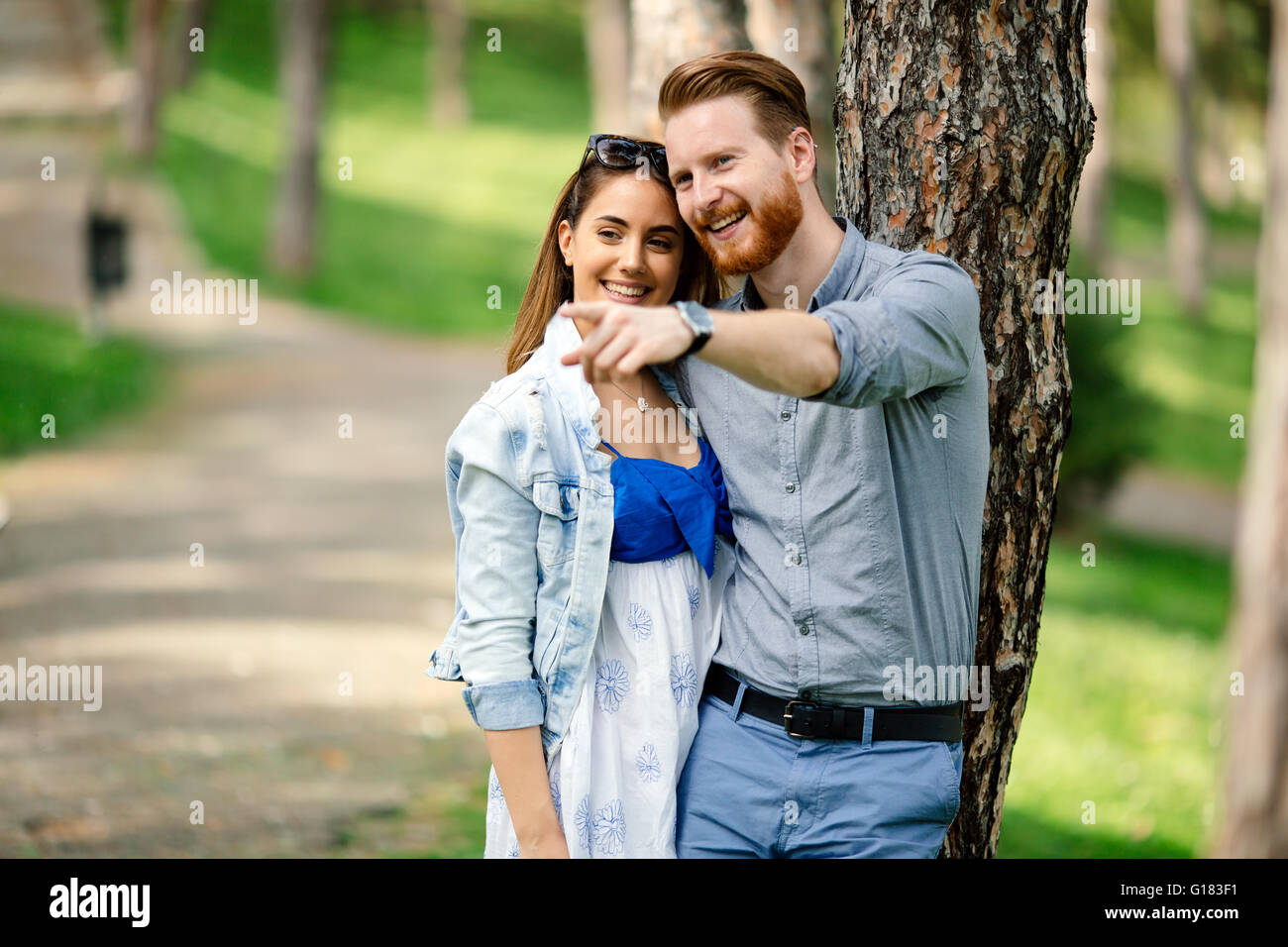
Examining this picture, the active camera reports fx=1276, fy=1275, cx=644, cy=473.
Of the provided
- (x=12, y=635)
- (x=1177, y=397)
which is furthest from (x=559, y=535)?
(x=1177, y=397)

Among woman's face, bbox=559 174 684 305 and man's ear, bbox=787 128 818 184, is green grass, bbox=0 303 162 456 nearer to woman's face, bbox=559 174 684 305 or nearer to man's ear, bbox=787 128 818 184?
woman's face, bbox=559 174 684 305

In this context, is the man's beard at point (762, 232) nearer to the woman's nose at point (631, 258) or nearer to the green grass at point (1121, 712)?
the woman's nose at point (631, 258)

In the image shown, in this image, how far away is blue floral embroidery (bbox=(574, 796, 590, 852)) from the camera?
262cm

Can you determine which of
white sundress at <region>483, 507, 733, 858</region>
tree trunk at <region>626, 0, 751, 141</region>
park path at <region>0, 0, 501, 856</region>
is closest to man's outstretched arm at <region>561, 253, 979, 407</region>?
white sundress at <region>483, 507, 733, 858</region>

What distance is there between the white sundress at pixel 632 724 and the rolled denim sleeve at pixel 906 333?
0.69m

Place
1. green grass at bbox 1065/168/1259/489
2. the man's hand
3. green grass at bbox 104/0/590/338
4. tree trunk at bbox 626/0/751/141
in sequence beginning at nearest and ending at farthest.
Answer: the man's hand, tree trunk at bbox 626/0/751/141, green grass at bbox 1065/168/1259/489, green grass at bbox 104/0/590/338

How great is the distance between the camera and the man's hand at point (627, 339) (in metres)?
2.02

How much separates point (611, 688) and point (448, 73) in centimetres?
2709

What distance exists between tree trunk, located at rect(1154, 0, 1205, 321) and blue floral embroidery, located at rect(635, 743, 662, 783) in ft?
73.9

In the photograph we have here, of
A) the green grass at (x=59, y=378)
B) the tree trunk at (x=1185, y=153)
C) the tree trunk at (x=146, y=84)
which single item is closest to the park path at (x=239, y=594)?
the green grass at (x=59, y=378)

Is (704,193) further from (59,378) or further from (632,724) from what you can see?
(59,378)

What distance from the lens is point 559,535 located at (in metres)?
2.63
